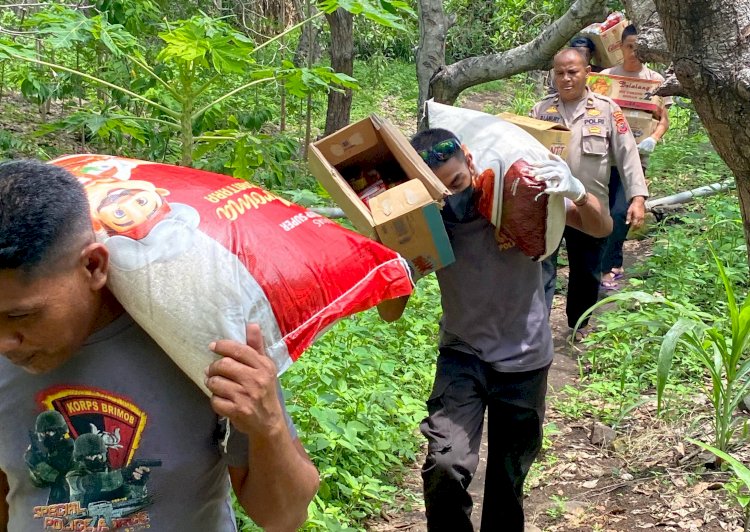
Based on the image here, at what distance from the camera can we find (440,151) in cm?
279

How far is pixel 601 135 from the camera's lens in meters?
5.10

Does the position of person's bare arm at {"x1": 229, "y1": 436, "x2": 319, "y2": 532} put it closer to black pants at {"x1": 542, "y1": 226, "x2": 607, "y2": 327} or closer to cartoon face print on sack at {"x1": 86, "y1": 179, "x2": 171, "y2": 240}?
cartoon face print on sack at {"x1": 86, "y1": 179, "x2": 171, "y2": 240}

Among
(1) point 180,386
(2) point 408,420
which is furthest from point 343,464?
(1) point 180,386

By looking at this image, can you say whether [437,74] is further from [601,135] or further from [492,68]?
[601,135]

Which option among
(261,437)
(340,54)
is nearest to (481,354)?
(261,437)

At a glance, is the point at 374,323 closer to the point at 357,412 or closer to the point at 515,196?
the point at 357,412

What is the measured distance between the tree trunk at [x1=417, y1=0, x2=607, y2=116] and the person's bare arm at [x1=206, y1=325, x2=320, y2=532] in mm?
5533

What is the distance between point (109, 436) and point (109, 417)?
35mm

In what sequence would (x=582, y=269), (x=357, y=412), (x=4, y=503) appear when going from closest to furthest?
(x=4, y=503) < (x=357, y=412) < (x=582, y=269)

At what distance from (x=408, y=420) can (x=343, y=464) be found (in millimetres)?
561

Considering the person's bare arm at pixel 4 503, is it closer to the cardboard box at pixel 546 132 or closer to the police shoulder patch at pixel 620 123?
the cardboard box at pixel 546 132

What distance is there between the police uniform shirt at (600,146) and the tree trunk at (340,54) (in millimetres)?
2722

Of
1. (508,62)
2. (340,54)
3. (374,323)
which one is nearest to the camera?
(374,323)

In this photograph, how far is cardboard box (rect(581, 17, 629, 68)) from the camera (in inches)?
258
